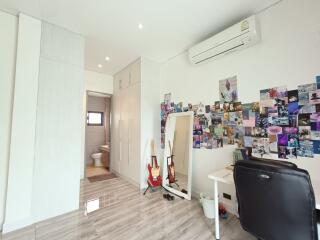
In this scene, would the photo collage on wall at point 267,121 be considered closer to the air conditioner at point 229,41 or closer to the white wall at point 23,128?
the air conditioner at point 229,41

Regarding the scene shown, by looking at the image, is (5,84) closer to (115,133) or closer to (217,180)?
(115,133)

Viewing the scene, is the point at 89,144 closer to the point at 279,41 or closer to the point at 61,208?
the point at 61,208

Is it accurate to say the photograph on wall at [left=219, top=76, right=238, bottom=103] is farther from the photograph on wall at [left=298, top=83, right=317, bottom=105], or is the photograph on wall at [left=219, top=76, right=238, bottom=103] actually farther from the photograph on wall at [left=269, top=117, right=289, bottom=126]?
the photograph on wall at [left=298, top=83, right=317, bottom=105]

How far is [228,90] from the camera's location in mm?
2412

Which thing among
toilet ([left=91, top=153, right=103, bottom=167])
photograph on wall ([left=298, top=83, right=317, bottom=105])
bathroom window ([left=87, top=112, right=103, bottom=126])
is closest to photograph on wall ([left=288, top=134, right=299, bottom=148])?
photograph on wall ([left=298, top=83, right=317, bottom=105])

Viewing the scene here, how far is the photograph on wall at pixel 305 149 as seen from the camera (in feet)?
5.56

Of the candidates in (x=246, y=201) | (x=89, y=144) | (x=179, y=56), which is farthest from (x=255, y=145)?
(x=89, y=144)

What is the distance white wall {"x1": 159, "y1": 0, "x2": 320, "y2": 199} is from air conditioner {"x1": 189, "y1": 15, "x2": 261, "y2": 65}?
0.50 feet

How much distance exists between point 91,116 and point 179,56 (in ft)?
12.5

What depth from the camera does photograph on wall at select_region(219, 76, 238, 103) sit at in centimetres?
234

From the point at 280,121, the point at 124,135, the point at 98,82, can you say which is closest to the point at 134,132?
the point at 124,135

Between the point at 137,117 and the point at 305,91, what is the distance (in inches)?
105

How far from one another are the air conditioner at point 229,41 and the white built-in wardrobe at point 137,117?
117 centimetres

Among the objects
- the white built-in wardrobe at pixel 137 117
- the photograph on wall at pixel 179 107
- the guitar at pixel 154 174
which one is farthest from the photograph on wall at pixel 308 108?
the white built-in wardrobe at pixel 137 117
